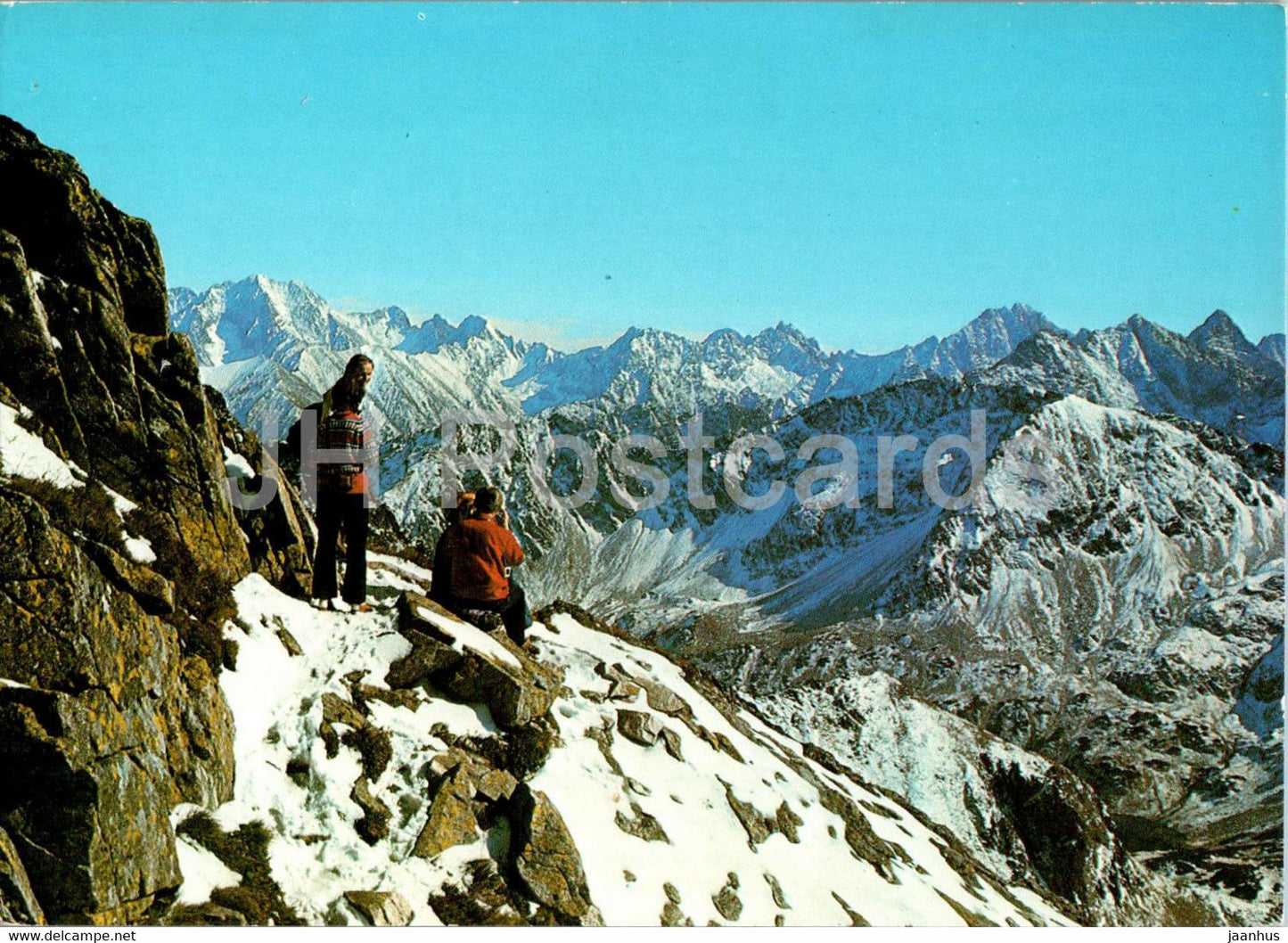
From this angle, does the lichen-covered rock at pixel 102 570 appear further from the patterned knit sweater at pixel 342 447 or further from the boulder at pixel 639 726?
the boulder at pixel 639 726

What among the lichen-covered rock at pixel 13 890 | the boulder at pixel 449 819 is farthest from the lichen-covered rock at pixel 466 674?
the lichen-covered rock at pixel 13 890

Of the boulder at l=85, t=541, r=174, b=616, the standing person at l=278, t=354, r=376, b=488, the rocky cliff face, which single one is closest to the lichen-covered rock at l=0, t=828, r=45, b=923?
the rocky cliff face

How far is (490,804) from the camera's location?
12203 millimetres

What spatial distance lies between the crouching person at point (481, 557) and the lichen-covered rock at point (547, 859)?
180 inches

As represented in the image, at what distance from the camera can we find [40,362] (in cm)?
1147

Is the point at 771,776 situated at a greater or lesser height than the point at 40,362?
lesser

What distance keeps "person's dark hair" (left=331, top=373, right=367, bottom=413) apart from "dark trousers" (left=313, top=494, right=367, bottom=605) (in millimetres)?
1454

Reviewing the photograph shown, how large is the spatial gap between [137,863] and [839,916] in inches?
422

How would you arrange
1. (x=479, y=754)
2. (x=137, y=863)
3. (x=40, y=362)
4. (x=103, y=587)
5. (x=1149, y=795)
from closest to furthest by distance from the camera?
(x=137, y=863)
(x=103, y=587)
(x=40, y=362)
(x=479, y=754)
(x=1149, y=795)

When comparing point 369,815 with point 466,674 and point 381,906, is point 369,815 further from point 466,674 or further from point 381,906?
point 466,674

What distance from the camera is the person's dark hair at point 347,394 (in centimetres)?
1397

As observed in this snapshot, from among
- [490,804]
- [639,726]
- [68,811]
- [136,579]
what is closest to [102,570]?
[136,579]

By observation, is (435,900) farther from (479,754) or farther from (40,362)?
(40,362)

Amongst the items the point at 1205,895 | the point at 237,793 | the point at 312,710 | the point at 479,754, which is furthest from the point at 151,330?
the point at 1205,895
